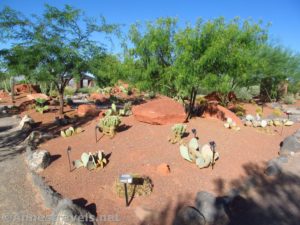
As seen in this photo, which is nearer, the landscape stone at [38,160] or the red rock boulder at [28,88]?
the landscape stone at [38,160]

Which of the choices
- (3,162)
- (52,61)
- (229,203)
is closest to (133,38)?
(52,61)

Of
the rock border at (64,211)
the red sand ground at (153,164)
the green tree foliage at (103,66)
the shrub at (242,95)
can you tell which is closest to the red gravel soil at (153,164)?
the red sand ground at (153,164)

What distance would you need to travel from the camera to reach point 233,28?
333 inches

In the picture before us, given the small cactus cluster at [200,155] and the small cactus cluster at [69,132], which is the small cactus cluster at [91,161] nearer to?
the small cactus cluster at [200,155]

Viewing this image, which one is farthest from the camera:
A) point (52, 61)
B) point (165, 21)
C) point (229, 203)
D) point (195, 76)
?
point (52, 61)

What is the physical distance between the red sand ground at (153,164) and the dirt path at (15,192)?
0.56 metres

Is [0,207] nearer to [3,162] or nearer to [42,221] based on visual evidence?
[42,221]

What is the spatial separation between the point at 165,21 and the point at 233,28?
245cm

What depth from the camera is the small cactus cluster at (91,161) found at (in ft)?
20.6

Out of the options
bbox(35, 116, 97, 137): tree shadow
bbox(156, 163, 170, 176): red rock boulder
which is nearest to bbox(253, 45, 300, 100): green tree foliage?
bbox(35, 116, 97, 137): tree shadow

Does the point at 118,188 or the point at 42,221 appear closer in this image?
the point at 42,221

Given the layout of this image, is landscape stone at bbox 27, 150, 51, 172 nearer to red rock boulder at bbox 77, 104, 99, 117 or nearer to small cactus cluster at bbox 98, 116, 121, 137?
small cactus cluster at bbox 98, 116, 121, 137

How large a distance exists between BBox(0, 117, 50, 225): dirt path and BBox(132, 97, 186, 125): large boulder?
13.2ft

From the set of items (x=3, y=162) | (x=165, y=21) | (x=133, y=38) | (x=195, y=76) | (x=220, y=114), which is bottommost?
(x=3, y=162)
